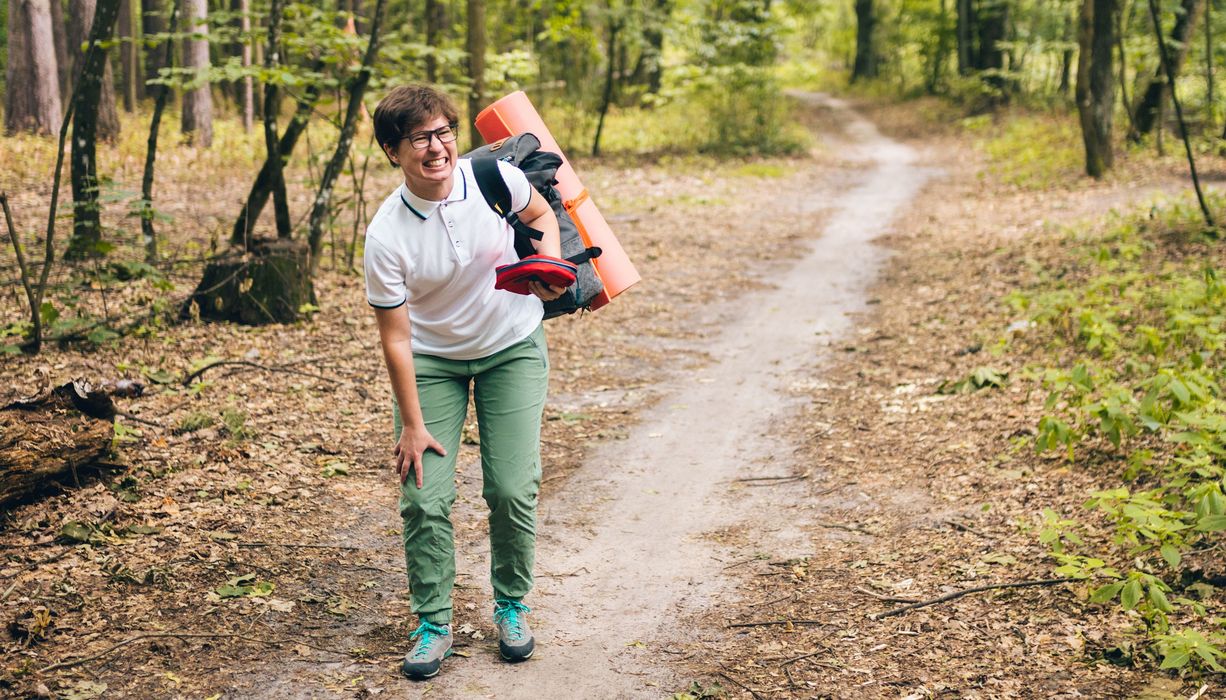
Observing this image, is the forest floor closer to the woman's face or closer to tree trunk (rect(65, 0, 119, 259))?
tree trunk (rect(65, 0, 119, 259))

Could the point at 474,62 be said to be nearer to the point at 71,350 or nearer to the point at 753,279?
the point at 753,279

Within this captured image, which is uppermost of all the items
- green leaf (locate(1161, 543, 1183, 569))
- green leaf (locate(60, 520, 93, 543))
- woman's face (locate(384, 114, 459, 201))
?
woman's face (locate(384, 114, 459, 201))

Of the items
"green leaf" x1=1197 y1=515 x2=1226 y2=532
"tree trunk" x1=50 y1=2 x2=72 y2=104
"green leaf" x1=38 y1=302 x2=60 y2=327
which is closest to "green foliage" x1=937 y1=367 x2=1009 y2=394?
"green leaf" x1=1197 y1=515 x2=1226 y2=532

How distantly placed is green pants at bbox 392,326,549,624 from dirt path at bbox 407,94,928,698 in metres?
0.41

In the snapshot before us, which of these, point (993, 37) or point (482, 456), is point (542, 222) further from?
point (993, 37)

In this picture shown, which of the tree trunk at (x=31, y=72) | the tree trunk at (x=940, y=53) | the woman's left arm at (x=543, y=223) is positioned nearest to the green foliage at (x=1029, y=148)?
the tree trunk at (x=940, y=53)

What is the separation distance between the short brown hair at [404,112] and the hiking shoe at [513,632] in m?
1.79

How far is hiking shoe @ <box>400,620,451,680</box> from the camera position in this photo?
3465mm

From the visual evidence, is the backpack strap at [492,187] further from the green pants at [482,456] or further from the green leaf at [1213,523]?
the green leaf at [1213,523]

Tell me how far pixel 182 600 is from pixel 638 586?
1.95m

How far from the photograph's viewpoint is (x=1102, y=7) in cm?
1452

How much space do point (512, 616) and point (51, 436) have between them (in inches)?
102

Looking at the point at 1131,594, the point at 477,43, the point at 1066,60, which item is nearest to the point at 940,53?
the point at 1066,60

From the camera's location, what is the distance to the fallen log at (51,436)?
14.7 feet
